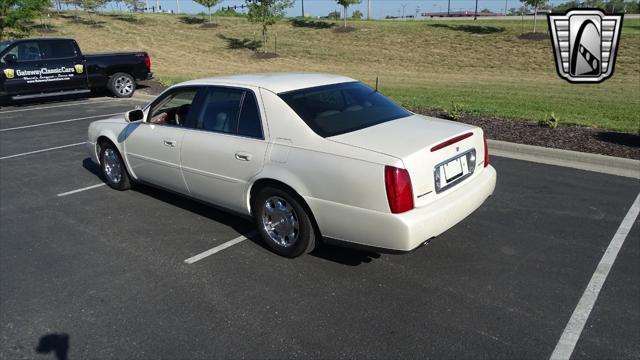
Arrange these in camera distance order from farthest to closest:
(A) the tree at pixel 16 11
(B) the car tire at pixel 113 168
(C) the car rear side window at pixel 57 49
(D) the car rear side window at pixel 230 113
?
(A) the tree at pixel 16 11, (C) the car rear side window at pixel 57 49, (B) the car tire at pixel 113 168, (D) the car rear side window at pixel 230 113

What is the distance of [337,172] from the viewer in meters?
3.74

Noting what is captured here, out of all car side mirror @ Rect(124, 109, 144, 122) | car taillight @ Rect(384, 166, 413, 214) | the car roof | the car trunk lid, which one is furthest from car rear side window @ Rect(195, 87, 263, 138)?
car taillight @ Rect(384, 166, 413, 214)

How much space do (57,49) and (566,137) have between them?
1323 centimetres

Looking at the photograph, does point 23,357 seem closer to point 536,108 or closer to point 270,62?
point 536,108

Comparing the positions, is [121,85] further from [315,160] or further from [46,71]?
[315,160]

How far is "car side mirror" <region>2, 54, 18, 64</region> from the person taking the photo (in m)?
13.1

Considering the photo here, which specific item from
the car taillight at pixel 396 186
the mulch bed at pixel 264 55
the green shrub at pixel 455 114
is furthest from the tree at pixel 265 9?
the car taillight at pixel 396 186

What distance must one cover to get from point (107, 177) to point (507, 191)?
515cm

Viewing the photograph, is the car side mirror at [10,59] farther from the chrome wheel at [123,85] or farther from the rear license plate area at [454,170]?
the rear license plate area at [454,170]

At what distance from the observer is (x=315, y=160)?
3.88 metres

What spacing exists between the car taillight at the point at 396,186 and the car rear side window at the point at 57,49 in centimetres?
1340

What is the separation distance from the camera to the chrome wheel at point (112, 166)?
629 cm

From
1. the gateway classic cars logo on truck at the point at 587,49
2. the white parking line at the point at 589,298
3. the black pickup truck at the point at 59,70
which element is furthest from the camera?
the gateway classic cars logo on truck at the point at 587,49

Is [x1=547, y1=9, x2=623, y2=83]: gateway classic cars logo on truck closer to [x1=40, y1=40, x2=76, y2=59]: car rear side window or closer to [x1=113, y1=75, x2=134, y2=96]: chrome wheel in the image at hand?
[x1=113, y1=75, x2=134, y2=96]: chrome wheel
